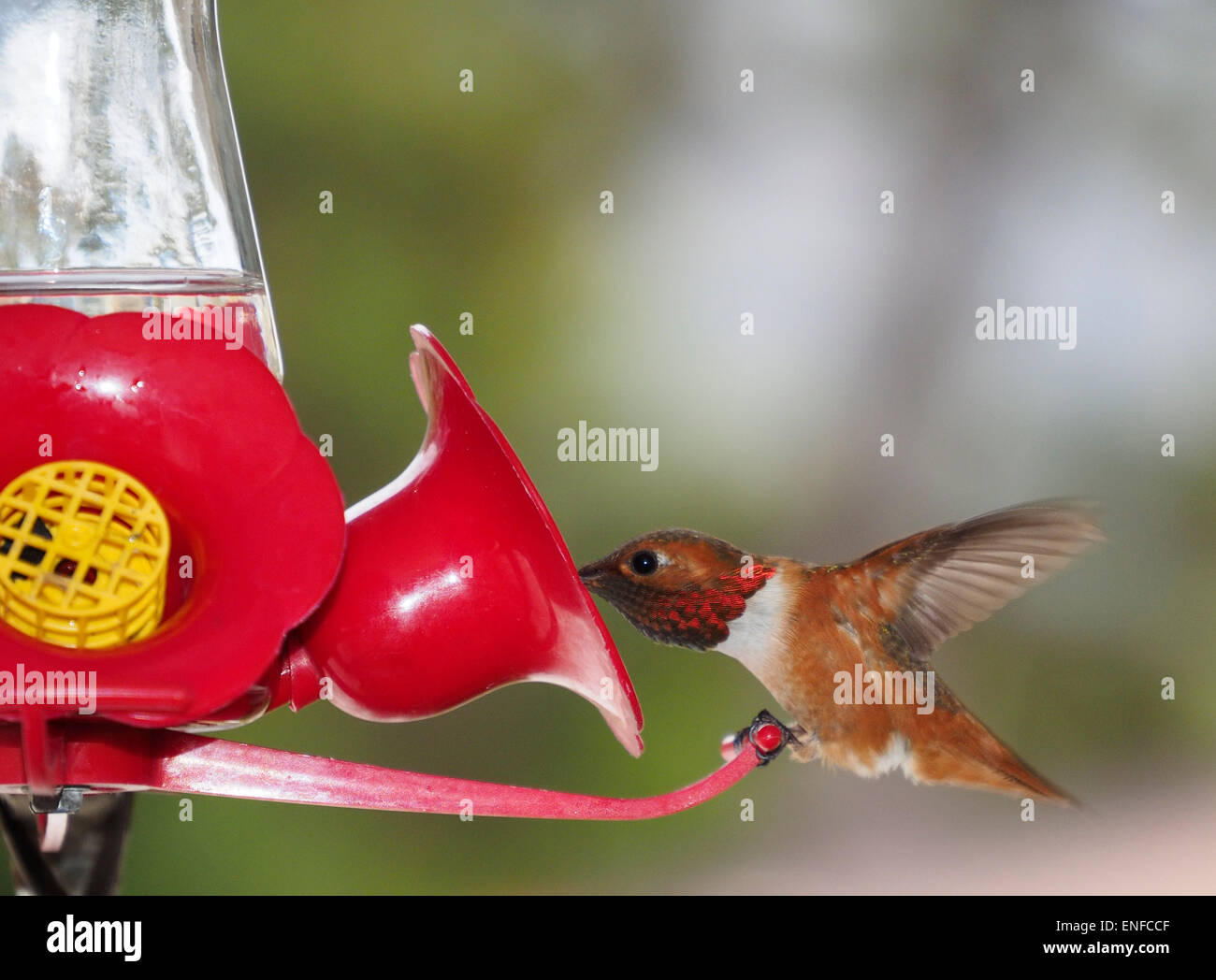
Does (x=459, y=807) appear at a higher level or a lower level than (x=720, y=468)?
lower

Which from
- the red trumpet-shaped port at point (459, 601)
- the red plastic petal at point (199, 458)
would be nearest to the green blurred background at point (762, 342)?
the red trumpet-shaped port at point (459, 601)

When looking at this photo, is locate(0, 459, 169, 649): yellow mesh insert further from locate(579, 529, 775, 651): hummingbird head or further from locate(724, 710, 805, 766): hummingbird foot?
locate(579, 529, 775, 651): hummingbird head

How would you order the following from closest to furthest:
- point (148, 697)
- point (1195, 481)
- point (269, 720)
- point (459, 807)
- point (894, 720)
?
point (148, 697) → point (459, 807) → point (894, 720) → point (269, 720) → point (1195, 481)

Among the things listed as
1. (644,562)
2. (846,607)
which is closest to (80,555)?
(644,562)

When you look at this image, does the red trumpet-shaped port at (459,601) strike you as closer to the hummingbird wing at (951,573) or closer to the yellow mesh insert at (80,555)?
the yellow mesh insert at (80,555)

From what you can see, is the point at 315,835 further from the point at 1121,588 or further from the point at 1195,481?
the point at 1195,481

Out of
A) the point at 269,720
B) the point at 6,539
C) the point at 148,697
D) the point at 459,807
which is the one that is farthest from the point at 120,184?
the point at 269,720
